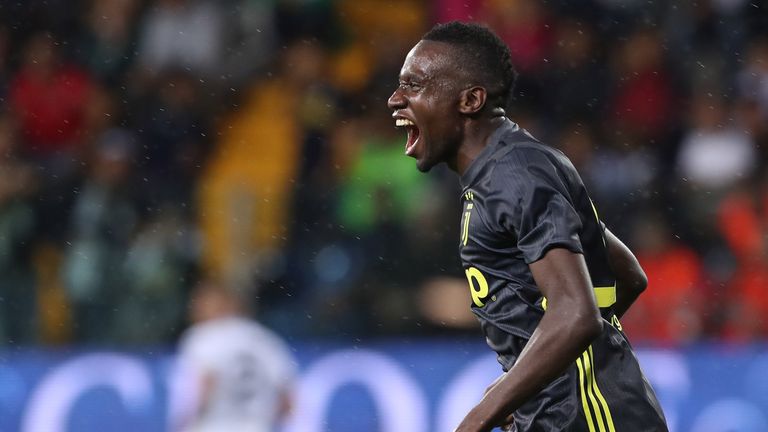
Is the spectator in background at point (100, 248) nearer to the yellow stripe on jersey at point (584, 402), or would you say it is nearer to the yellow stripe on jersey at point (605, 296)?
the yellow stripe on jersey at point (605, 296)

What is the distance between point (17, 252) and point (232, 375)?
1811mm

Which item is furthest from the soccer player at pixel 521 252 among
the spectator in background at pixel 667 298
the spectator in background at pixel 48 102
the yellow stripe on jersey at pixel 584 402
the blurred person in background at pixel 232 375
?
the spectator in background at pixel 48 102

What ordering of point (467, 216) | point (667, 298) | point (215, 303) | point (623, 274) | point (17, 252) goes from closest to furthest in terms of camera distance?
point (467, 216) → point (623, 274) → point (215, 303) → point (667, 298) → point (17, 252)

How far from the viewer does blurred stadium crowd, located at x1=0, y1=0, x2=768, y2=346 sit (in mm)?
8992

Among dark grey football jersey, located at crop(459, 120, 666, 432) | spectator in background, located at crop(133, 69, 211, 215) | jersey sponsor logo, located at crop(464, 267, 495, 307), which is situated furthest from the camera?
spectator in background, located at crop(133, 69, 211, 215)

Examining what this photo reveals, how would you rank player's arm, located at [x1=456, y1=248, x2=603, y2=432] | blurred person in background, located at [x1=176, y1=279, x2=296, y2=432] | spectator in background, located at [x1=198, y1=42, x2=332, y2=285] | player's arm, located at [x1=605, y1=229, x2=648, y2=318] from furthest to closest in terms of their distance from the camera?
1. spectator in background, located at [x1=198, y1=42, x2=332, y2=285]
2. blurred person in background, located at [x1=176, y1=279, x2=296, y2=432]
3. player's arm, located at [x1=605, y1=229, x2=648, y2=318]
4. player's arm, located at [x1=456, y1=248, x2=603, y2=432]

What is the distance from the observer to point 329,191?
31.3ft

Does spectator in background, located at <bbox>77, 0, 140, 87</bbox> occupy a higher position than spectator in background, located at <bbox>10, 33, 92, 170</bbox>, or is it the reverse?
spectator in background, located at <bbox>77, 0, 140, 87</bbox>

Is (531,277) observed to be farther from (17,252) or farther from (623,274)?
(17,252)

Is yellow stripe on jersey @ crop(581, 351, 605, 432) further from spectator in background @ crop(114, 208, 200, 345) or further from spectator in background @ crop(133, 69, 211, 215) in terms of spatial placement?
spectator in background @ crop(133, 69, 211, 215)

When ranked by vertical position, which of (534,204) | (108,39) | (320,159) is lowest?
(534,204)

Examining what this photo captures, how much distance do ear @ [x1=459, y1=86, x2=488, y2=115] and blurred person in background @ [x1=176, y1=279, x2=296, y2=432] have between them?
5097 mm

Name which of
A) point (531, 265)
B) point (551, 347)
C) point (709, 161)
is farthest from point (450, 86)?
point (709, 161)

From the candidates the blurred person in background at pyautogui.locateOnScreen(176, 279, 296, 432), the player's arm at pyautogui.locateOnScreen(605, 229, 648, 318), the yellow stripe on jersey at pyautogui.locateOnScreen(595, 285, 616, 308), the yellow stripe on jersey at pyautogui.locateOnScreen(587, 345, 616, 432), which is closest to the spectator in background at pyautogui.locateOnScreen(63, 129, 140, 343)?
the blurred person in background at pyautogui.locateOnScreen(176, 279, 296, 432)
